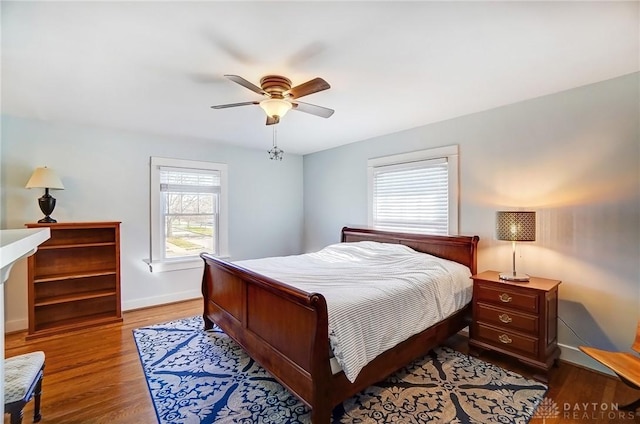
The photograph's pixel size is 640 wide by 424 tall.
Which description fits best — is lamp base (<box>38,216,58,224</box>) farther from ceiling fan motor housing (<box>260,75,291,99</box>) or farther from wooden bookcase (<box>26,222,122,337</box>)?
ceiling fan motor housing (<box>260,75,291,99</box>)

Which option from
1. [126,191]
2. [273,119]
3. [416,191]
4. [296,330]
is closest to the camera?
[296,330]

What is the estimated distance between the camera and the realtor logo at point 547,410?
2.04m

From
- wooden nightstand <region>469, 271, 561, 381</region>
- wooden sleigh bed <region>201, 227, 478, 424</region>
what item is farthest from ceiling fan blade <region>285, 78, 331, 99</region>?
wooden nightstand <region>469, 271, 561, 381</region>

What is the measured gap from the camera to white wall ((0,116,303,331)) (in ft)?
11.3

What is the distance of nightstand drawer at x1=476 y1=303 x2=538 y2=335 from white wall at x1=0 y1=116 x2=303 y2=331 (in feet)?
11.9

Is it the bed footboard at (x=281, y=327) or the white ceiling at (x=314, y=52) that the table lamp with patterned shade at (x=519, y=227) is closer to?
the white ceiling at (x=314, y=52)

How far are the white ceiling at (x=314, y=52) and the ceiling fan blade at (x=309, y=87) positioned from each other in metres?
0.16

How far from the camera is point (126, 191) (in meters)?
4.07

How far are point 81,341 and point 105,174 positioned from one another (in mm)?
2022

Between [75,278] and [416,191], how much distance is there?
4365 mm

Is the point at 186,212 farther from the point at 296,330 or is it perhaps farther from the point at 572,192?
the point at 572,192

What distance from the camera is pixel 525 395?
7.39 feet

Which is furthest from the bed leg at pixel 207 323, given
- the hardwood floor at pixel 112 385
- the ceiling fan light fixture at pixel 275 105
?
the ceiling fan light fixture at pixel 275 105

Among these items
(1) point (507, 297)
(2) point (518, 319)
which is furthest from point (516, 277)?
(2) point (518, 319)
